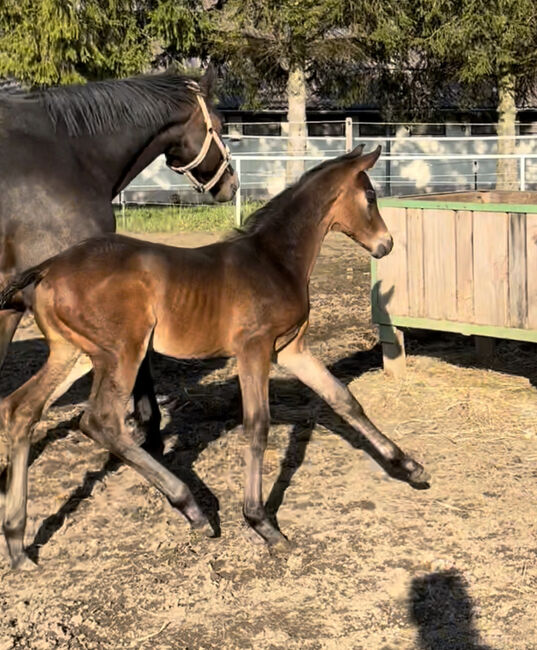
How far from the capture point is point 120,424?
4234mm

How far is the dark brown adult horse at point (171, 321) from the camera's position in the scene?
4.13m

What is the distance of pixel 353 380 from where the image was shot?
22.8ft

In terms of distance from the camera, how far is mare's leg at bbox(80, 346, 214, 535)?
418 cm

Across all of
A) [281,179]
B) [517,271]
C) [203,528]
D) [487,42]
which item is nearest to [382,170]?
[281,179]

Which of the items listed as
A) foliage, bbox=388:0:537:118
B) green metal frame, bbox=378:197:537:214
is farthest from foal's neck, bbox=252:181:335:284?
foliage, bbox=388:0:537:118

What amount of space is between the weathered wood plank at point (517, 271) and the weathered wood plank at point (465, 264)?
30cm

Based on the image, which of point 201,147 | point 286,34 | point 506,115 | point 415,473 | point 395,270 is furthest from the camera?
point 506,115

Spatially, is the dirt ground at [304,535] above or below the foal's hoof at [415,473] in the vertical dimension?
below

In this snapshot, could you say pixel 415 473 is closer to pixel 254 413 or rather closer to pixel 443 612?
pixel 254 413

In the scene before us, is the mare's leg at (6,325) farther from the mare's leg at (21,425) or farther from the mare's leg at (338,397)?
the mare's leg at (338,397)

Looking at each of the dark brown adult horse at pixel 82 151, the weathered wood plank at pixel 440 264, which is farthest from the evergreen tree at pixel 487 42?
the dark brown adult horse at pixel 82 151

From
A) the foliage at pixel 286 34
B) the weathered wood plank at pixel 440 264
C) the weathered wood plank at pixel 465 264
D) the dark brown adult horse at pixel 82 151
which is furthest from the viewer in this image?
the foliage at pixel 286 34

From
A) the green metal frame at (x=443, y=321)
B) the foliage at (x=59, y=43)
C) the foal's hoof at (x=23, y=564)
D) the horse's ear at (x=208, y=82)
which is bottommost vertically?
the foal's hoof at (x=23, y=564)

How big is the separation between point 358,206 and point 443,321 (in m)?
2.01
